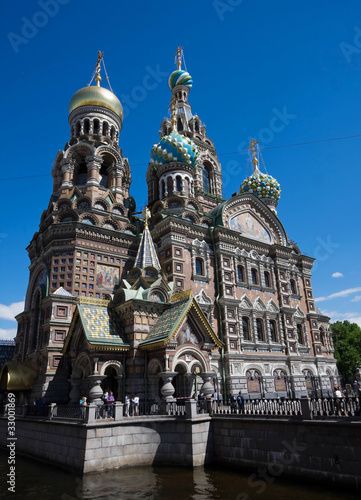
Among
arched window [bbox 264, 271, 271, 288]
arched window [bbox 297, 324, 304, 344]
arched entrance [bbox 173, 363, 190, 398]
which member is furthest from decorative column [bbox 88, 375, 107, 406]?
arched window [bbox 297, 324, 304, 344]

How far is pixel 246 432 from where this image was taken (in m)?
11.6

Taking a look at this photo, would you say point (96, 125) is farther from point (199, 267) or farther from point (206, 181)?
point (199, 267)

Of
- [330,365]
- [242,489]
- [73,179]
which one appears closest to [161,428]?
[242,489]

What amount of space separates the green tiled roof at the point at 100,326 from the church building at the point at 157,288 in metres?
0.06

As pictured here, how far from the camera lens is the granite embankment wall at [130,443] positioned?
36.7 feet

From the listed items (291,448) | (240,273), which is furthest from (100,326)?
(240,273)

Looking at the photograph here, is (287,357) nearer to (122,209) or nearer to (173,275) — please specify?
(173,275)

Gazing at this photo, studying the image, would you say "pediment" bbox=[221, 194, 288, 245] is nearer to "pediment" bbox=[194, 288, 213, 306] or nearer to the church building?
the church building

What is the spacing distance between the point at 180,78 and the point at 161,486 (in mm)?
33986

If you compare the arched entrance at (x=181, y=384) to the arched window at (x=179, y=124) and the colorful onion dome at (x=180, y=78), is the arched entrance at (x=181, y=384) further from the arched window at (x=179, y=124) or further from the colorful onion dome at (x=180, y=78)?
the colorful onion dome at (x=180, y=78)

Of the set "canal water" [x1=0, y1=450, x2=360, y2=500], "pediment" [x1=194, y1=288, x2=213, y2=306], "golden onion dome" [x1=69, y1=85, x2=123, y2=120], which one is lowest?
"canal water" [x1=0, y1=450, x2=360, y2=500]

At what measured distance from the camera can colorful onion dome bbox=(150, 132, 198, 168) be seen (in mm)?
26969

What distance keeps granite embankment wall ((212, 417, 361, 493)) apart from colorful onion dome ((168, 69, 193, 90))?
31.4 meters

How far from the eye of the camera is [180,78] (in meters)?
35.5
